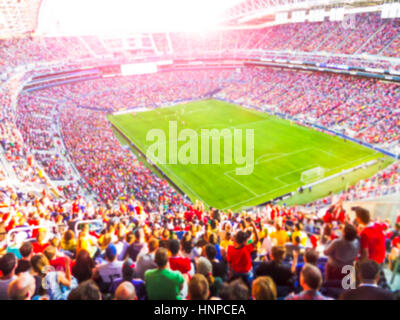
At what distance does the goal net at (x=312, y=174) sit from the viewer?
28669mm

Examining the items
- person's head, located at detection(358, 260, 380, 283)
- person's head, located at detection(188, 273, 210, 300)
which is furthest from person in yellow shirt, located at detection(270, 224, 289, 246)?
person's head, located at detection(188, 273, 210, 300)

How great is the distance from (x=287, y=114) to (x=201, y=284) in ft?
149

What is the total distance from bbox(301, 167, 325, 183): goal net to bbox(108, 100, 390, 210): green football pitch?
46 cm

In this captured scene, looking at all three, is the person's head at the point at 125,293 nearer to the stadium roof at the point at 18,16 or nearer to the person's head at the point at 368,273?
the person's head at the point at 368,273

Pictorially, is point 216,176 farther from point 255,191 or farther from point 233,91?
point 233,91

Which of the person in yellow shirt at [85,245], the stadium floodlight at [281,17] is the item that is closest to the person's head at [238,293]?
the person in yellow shirt at [85,245]

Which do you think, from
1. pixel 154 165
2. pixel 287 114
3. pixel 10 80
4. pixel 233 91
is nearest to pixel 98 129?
pixel 154 165

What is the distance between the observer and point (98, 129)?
3888 centimetres

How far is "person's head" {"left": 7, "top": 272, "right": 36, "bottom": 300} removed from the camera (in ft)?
13.1

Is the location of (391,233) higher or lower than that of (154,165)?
lower

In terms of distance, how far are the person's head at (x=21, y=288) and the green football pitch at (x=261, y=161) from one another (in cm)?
2174

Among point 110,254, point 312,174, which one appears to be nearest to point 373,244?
point 110,254

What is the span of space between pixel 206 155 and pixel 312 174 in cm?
1180
